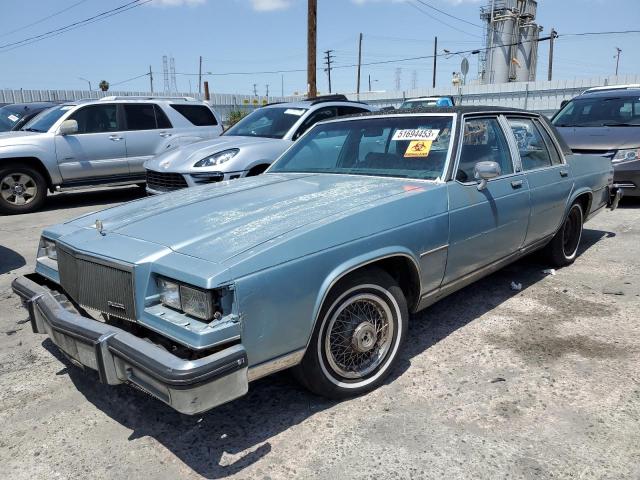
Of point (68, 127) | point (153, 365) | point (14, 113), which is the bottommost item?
point (153, 365)

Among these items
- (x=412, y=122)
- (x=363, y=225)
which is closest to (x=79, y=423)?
(x=363, y=225)

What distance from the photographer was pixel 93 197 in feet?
33.8

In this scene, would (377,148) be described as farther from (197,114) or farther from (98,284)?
(197,114)

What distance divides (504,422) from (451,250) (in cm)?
111

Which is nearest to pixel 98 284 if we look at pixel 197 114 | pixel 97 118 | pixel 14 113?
pixel 97 118

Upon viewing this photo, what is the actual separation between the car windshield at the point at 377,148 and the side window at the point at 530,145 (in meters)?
0.98

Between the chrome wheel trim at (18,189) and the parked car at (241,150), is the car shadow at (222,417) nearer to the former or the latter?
the parked car at (241,150)

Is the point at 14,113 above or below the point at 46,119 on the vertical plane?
above

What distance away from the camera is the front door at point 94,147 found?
871 cm

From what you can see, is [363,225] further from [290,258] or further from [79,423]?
[79,423]

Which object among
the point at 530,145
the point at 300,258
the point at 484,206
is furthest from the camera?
the point at 530,145

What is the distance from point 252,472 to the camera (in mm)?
2352

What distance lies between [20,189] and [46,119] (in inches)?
57.0

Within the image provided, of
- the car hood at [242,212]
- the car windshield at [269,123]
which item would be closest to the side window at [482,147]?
the car hood at [242,212]
